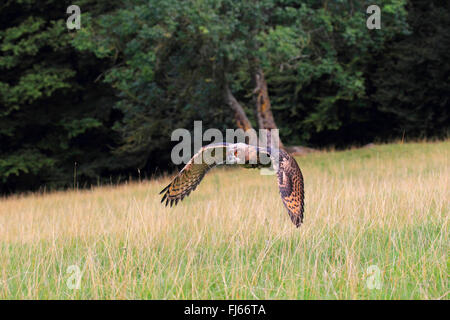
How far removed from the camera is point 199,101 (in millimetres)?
17250

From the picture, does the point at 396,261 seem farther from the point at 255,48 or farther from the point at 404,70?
the point at 404,70

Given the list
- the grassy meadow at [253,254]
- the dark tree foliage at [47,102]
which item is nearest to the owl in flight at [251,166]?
the grassy meadow at [253,254]

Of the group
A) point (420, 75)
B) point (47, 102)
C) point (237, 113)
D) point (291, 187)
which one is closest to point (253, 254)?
point (291, 187)

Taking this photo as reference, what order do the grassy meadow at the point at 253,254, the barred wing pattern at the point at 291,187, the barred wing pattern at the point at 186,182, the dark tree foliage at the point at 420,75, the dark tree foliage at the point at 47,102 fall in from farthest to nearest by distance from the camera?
the dark tree foliage at the point at 47,102 → the dark tree foliage at the point at 420,75 → the barred wing pattern at the point at 186,182 → the barred wing pattern at the point at 291,187 → the grassy meadow at the point at 253,254

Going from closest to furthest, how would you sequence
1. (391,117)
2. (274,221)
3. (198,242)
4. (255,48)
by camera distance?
(198,242) < (274,221) < (255,48) < (391,117)

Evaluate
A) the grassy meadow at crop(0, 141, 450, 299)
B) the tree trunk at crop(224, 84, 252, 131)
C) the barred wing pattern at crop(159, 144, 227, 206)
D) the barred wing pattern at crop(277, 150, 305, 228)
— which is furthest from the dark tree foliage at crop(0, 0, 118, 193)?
the barred wing pattern at crop(277, 150, 305, 228)

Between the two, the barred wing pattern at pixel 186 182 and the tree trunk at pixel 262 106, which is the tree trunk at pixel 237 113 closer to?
the tree trunk at pixel 262 106

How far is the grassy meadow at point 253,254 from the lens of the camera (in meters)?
3.98

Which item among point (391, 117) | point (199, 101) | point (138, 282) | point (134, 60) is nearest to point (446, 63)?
point (391, 117)

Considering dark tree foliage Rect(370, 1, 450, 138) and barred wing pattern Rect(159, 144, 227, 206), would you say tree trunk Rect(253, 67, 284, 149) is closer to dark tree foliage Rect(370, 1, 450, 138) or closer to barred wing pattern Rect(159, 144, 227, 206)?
dark tree foliage Rect(370, 1, 450, 138)

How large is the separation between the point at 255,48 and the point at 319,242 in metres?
11.6

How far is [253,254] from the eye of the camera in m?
4.89

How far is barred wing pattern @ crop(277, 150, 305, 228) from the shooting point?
435cm
